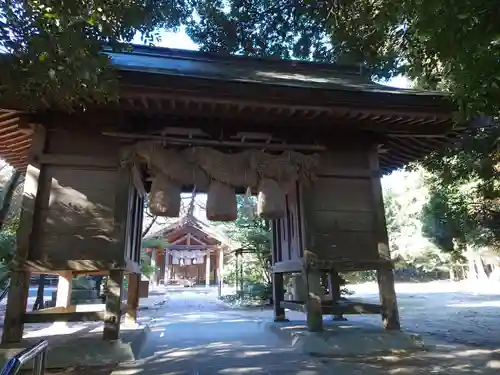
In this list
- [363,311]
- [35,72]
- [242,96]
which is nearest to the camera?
[35,72]

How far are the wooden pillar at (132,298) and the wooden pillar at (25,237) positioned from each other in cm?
211

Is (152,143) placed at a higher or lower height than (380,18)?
lower

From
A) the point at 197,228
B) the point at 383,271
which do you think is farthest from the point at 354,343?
the point at 197,228

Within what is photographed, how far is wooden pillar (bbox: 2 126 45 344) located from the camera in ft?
14.2

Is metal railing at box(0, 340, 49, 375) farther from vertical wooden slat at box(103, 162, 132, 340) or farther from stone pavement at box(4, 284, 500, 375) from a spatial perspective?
vertical wooden slat at box(103, 162, 132, 340)

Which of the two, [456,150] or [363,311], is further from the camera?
[456,150]

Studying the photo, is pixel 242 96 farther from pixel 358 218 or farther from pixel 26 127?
pixel 26 127

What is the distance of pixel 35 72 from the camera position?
260 centimetres

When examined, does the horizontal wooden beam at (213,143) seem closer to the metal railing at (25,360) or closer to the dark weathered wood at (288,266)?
the dark weathered wood at (288,266)

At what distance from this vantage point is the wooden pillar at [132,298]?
6.46 metres

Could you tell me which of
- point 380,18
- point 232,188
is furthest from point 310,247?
point 380,18

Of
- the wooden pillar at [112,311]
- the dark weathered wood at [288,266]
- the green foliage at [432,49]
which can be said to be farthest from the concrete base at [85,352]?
the green foliage at [432,49]

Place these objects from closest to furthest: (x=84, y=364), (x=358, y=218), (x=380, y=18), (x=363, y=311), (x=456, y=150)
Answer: (x=380, y=18)
(x=84, y=364)
(x=363, y=311)
(x=358, y=218)
(x=456, y=150)

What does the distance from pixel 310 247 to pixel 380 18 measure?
2984 mm
